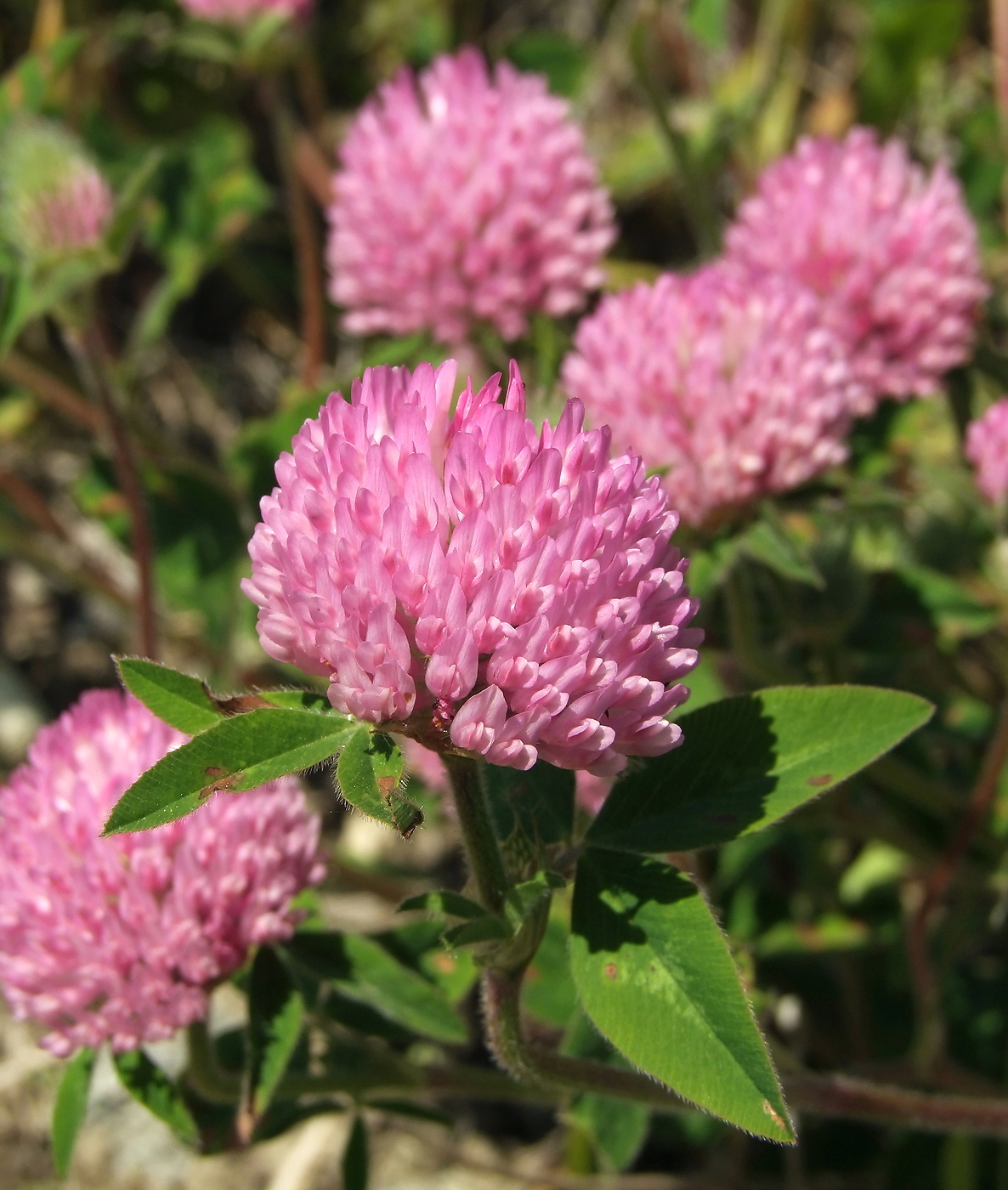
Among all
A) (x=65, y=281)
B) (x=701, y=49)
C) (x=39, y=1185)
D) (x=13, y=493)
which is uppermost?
(x=65, y=281)

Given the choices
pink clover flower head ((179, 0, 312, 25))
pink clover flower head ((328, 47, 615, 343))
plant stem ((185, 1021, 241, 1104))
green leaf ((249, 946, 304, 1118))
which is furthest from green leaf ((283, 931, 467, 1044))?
pink clover flower head ((179, 0, 312, 25))

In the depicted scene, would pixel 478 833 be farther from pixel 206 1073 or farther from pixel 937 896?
pixel 937 896

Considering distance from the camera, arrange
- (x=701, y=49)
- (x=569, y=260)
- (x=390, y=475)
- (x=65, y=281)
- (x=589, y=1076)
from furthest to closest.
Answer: (x=701, y=49) → (x=569, y=260) → (x=65, y=281) → (x=589, y=1076) → (x=390, y=475)

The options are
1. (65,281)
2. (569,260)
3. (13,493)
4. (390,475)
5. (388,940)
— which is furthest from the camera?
(13,493)

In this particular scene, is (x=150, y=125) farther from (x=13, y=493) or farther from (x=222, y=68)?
(x=13, y=493)

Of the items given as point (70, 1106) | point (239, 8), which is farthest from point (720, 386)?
point (239, 8)

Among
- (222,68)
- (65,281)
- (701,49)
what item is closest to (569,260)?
(65,281)
